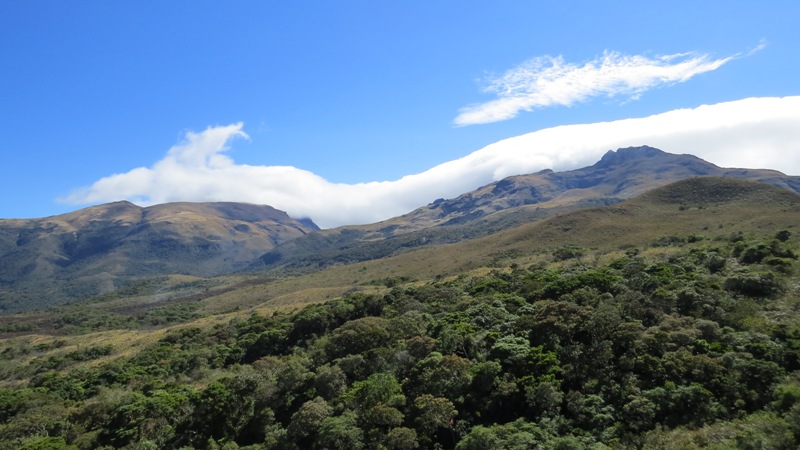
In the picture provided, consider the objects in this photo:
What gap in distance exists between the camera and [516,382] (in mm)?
30047

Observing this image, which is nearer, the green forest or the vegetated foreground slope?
the green forest

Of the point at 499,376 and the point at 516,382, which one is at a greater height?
the point at 499,376

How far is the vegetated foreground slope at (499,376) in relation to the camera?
82.9 feet

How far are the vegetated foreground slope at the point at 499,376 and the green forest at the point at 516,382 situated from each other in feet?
0.40

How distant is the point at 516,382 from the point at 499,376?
57.5 inches

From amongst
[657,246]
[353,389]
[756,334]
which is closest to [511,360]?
[353,389]

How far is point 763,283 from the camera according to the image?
38.4 m

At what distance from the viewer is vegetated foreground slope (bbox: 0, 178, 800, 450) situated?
82.9ft

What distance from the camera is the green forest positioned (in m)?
25.1

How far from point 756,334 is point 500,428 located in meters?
18.7

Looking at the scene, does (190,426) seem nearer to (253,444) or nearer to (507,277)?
(253,444)

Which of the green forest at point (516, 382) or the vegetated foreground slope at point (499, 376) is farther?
the vegetated foreground slope at point (499, 376)

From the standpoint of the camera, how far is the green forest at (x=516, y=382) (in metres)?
25.1

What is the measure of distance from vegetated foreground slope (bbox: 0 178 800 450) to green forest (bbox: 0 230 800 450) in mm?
122
